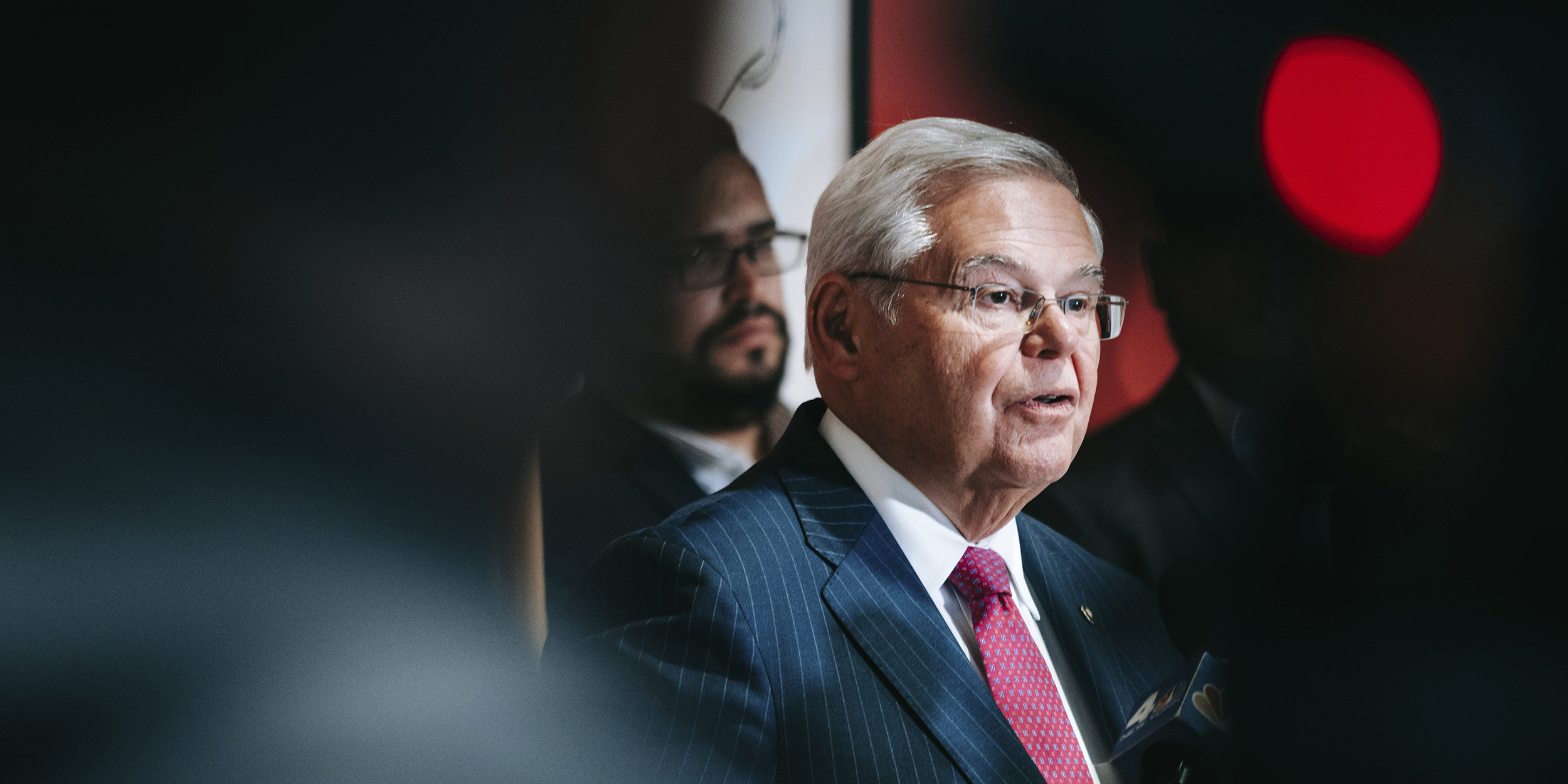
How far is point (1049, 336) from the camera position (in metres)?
1.15

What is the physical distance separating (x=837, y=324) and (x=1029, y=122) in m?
0.47

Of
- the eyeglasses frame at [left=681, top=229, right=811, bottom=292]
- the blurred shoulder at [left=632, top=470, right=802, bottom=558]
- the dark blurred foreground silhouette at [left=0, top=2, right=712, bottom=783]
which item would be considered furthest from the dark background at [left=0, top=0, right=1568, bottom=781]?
the blurred shoulder at [left=632, top=470, right=802, bottom=558]

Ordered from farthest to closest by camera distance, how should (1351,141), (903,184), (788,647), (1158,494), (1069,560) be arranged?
(1351,141), (1158,494), (1069,560), (903,184), (788,647)

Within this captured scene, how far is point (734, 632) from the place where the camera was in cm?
104

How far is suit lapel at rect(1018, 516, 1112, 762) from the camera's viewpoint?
1.25m

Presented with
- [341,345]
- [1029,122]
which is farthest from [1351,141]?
[341,345]

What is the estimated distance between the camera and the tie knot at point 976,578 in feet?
3.93

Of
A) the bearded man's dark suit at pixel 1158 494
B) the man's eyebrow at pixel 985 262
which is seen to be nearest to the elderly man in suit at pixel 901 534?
the man's eyebrow at pixel 985 262

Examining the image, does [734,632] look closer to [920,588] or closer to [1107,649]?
[920,588]

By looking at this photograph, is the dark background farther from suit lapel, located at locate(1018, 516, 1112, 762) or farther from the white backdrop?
suit lapel, located at locate(1018, 516, 1112, 762)

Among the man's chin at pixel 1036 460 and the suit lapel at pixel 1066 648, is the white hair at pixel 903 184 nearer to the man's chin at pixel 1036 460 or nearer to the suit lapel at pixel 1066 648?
the man's chin at pixel 1036 460

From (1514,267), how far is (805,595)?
1.37 metres

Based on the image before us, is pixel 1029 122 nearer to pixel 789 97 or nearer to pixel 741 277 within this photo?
pixel 789 97

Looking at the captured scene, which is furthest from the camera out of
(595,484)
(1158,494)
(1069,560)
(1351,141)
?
(1351,141)
